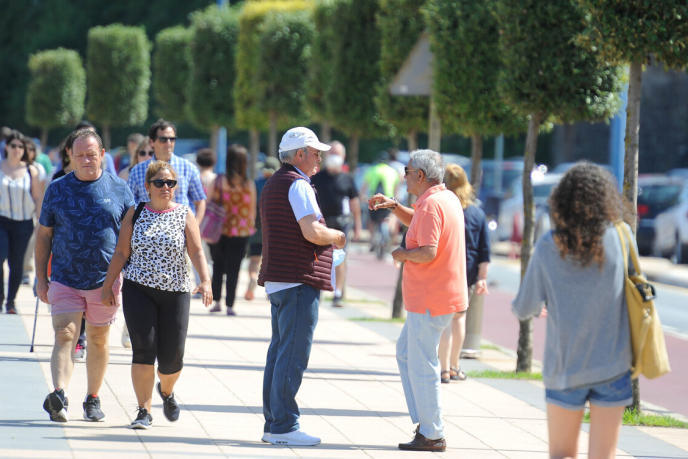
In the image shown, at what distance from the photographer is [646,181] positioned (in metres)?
26.9

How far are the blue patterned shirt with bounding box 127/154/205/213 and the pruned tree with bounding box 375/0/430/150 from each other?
536 cm

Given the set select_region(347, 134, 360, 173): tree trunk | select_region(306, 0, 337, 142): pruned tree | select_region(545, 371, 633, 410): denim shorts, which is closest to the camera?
select_region(545, 371, 633, 410): denim shorts

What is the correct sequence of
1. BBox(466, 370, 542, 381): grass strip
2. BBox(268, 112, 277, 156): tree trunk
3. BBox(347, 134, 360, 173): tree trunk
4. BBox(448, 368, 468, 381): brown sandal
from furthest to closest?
1. BBox(268, 112, 277, 156): tree trunk
2. BBox(347, 134, 360, 173): tree trunk
3. BBox(466, 370, 542, 381): grass strip
4. BBox(448, 368, 468, 381): brown sandal

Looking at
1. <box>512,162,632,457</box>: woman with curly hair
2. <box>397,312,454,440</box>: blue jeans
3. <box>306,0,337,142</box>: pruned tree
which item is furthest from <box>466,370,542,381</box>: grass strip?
<box>306,0,337,142</box>: pruned tree

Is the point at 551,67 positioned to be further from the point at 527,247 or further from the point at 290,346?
the point at 290,346

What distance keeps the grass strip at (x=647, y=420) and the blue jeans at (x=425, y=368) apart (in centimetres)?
185

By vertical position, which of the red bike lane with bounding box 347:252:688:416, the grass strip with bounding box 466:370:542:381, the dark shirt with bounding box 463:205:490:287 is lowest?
the red bike lane with bounding box 347:252:688:416

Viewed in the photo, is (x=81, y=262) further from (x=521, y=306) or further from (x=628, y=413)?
(x=628, y=413)

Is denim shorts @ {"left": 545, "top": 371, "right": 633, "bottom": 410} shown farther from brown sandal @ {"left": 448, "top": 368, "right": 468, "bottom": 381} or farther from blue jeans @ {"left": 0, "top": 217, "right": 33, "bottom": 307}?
blue jeans @ {"left": 0, "top": 217, "right": 33, "bottom": 307}

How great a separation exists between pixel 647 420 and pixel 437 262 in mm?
2375

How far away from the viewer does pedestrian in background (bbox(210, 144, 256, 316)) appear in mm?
13703

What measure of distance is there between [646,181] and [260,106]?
8.80 m

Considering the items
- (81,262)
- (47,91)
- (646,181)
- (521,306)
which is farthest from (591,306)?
(47,91)

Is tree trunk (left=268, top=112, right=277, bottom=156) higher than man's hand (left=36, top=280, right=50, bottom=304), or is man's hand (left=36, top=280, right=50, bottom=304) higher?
tree trunk (left=268, top=112, right=277, bottom=156)
